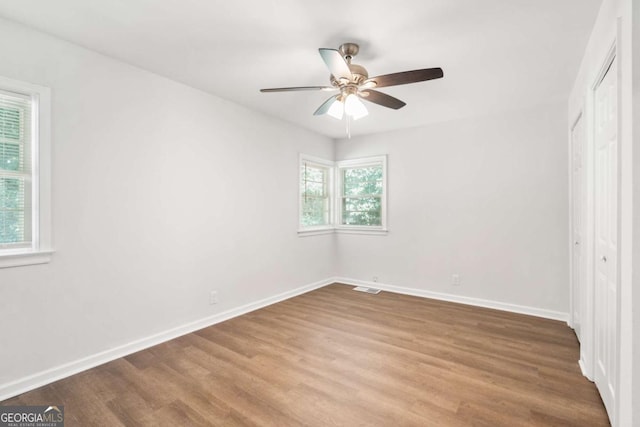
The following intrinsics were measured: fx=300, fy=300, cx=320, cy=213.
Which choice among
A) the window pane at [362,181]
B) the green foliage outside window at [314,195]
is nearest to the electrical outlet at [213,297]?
Answer: the green foliage outside window at [314,195]

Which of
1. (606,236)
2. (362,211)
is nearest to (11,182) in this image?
(606,236)

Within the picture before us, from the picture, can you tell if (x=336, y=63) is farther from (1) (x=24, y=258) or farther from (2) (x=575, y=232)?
(2) (x=575, y=232)

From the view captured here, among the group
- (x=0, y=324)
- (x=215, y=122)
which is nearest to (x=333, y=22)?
(x=215, y=122)

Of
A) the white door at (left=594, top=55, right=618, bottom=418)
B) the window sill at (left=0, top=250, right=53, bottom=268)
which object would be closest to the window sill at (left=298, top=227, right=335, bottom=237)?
the window sill at (left=0, top=250, right=53, bottom=268)

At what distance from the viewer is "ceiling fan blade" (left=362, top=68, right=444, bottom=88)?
2051 millimetres

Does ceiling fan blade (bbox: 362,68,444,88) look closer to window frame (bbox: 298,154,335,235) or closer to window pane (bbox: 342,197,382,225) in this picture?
window frame (bbox: 298,154,335,235)

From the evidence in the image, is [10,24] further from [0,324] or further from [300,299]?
[300,299]

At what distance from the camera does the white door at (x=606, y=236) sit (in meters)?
1.70

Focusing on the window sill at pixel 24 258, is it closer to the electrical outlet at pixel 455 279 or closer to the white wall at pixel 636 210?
the white wall at pixel 636 210

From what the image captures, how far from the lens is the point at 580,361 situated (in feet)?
7.98

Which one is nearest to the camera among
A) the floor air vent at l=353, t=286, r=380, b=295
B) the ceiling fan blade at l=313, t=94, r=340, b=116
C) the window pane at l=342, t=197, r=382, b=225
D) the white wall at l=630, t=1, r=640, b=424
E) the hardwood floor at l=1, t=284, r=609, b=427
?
the white wall at l=630, t=1, r=640, b=424

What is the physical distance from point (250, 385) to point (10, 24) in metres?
3.00

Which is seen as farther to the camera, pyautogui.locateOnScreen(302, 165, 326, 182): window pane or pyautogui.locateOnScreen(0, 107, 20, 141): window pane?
pyautogui.locateOnScreen(302, 165, 326, 182): window pane

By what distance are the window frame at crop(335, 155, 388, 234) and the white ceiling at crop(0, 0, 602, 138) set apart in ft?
5.61
